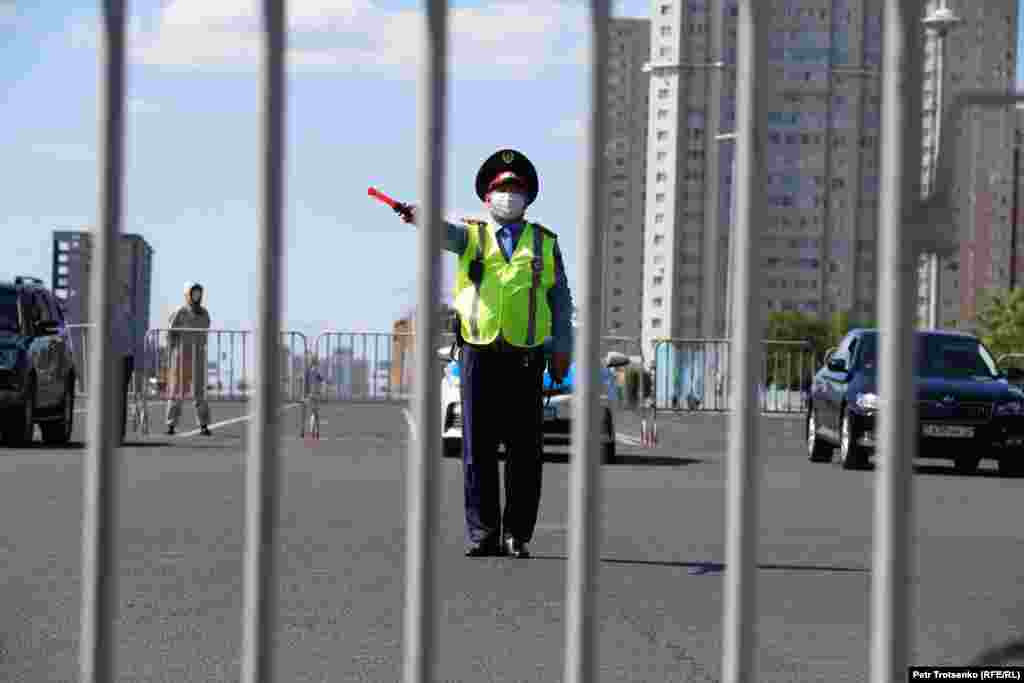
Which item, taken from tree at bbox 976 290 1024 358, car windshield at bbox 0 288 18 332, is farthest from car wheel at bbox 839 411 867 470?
tree at bbox 976 290 1024 358

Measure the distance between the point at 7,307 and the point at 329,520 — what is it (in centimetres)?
1027

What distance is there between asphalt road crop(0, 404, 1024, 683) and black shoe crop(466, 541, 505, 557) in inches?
3.9

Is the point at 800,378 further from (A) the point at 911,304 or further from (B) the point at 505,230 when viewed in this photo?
(A) the point at 911,304

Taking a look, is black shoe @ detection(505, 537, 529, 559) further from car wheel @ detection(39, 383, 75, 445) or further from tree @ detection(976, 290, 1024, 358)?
tree @ detection(976, 290, 1024, 358)

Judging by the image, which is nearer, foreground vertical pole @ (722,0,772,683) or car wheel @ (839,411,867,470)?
foreground vertical pole @ (722,0,772,683)

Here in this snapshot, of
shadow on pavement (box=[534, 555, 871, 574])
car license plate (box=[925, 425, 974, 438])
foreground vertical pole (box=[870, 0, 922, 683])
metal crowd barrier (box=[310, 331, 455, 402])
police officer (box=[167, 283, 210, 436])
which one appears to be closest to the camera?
foreground vertical pole (box=[870, 0, 922, 683])

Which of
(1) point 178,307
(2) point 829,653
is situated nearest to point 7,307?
(1) point 178,307

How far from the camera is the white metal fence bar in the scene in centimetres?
319

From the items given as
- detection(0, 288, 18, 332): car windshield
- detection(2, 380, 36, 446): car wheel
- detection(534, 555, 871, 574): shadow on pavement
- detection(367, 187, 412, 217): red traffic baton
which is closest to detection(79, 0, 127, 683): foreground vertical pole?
detection(367, 187, 412, 217): red traffic baton

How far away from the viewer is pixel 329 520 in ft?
41.7

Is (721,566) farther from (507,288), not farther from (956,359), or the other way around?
(956,359)

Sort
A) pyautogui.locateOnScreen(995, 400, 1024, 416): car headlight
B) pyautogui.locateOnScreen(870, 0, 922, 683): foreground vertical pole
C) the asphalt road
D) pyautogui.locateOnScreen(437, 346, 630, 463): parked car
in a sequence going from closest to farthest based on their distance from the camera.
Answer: pyautogui.locateOnScreen(870, 0, 922, 683): foreground vertical pole < the asphalt road < pyautogui.locateOnScreen(437, 346, 630, 463): parked car < pyautogui.locateOnScreen(995, 400, 1024, 416): car headlight

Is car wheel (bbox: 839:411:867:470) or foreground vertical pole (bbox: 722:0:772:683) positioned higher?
foreground vertical pole (bbox: 722:0:772:683)

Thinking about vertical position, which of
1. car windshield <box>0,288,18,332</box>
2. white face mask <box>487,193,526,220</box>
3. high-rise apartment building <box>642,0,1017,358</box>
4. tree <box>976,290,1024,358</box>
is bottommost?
car windshield <box>0,288,18,332</box>
